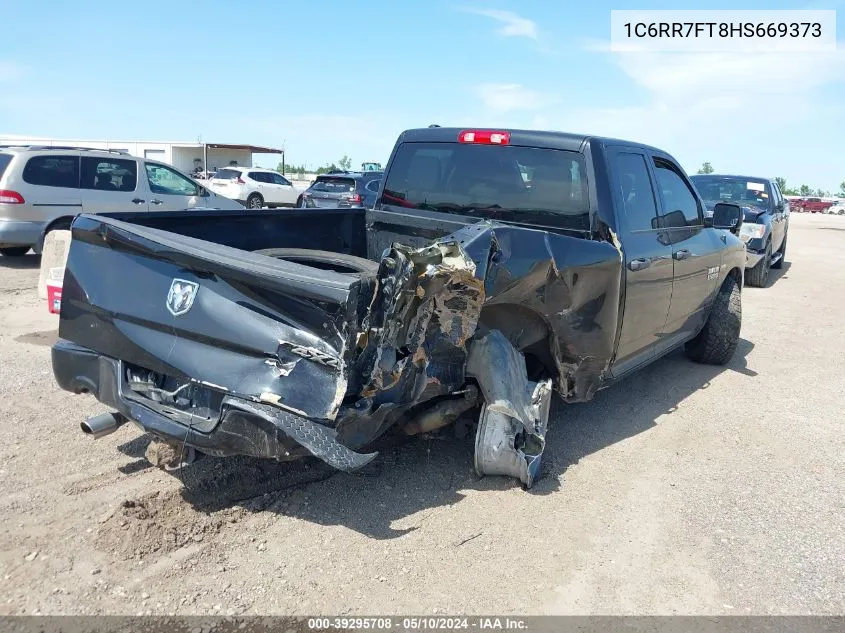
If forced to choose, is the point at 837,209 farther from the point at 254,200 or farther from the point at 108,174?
the point at 108,174

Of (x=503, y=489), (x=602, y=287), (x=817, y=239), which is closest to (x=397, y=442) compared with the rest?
(x=503, y=489)

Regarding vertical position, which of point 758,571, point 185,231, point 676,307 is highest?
point 185,231

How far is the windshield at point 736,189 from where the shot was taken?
467 inches

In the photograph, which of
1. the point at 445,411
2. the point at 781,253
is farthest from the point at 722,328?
the point at 781,253

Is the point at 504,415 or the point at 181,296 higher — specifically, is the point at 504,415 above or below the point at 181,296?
below

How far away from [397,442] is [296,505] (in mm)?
915

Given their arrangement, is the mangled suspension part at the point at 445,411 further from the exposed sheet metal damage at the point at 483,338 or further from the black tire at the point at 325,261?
the black tire at the point at 325,261

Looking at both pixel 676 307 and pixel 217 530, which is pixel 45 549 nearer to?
pixel 217 530

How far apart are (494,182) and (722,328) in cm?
292

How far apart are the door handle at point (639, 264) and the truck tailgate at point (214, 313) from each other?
7.00ft

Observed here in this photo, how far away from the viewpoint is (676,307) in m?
5.08

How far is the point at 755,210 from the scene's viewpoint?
11094 mm

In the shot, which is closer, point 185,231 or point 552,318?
point 552,318

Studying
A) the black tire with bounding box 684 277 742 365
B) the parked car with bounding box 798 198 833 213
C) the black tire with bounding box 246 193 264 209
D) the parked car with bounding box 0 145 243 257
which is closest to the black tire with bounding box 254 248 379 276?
the black tire with bounding box 684 277 742 365
